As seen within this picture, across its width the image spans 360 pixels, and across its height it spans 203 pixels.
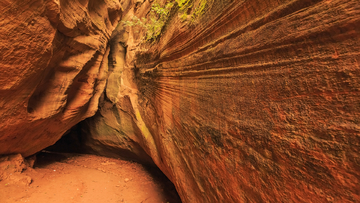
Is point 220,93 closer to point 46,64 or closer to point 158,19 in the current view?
point 158,19

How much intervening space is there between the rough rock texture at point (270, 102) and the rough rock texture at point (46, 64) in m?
2.74

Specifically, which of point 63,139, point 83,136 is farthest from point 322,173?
point 63,139

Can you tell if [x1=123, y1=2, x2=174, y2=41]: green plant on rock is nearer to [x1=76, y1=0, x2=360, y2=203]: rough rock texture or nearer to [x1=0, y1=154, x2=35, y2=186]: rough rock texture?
[x1=76, y1=0, x2=360, y2=203]: rough rock texture

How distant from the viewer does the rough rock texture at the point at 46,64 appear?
3102 mm

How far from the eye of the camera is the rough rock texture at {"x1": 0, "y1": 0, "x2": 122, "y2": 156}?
310 cm

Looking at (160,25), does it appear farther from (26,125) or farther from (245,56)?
(26,125)

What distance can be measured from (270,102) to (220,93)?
0.64 m

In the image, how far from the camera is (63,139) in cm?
883

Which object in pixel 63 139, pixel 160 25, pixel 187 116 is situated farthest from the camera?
pixel 63 139

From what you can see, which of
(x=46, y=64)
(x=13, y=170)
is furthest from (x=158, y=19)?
(x=13, y=170)

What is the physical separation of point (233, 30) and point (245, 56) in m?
0.39

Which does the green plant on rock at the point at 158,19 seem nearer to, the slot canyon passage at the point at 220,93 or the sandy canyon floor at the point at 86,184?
the slot canyon passage at the point at 220,93

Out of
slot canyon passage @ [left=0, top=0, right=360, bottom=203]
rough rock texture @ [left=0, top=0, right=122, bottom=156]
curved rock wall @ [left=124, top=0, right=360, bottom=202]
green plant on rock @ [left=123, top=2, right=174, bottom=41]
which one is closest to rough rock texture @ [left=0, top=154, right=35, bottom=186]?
slot canyon passage @ [left=0, top=0, right=360, bottom=203]

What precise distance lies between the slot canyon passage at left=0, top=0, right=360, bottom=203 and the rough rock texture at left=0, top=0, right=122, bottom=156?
3cm
